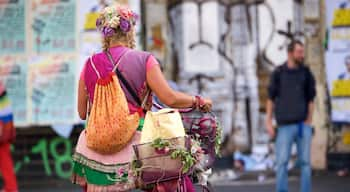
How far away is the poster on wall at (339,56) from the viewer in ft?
34.5

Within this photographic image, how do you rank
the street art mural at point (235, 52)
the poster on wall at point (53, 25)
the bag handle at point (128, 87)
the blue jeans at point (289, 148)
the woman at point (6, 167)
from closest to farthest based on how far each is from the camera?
the bag handle at point (128, 87) < the blue jeans at point (289, 148) < the woman at point (6, 167) < the poster on wall at point (53, 25) < the street art mural at point (235, 52)

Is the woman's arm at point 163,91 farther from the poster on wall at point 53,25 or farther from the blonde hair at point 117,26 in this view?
the poster on wall at point 53,25

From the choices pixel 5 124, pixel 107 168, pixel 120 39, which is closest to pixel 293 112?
pixel 5 124

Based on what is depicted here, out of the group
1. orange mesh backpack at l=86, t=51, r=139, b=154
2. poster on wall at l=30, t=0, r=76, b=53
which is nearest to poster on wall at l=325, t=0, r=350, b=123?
poster on wall at l=30, t=0, r=76, b=53

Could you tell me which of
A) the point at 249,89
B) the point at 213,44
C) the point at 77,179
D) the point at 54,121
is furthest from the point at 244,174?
the point at 77,179

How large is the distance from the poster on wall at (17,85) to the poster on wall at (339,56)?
14.3ft

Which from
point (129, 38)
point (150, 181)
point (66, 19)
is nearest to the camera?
point (150, 181)

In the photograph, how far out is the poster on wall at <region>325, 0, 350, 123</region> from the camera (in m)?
10.5

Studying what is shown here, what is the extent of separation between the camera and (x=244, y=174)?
35.2 feet

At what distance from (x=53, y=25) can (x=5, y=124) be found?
98.0 inches

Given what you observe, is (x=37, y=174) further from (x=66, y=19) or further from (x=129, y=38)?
(x=129, y=38)

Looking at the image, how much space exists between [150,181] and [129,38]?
0.92 metres

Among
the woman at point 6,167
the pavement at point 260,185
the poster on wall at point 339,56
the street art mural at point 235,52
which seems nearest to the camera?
the woman at point 6,167

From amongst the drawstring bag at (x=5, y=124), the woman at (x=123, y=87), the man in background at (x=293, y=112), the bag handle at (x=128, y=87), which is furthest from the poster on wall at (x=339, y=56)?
the bag handle at (x=128, y=87)
